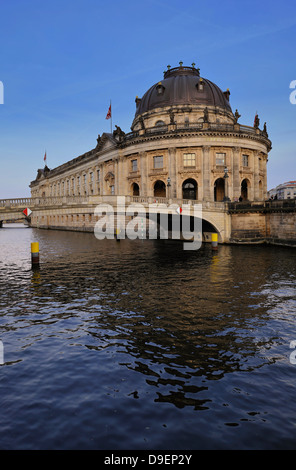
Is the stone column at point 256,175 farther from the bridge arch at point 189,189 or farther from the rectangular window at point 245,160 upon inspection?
the bridge arch at point 189,189

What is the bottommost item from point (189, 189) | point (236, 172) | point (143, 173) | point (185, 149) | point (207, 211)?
point (207, 211)

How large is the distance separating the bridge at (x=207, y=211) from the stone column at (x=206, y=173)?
7.44 m

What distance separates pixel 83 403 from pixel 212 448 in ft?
8.84

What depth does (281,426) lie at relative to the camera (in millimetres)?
6375

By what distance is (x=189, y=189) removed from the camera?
52844 millimetres

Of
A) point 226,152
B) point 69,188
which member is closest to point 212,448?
point 226,152

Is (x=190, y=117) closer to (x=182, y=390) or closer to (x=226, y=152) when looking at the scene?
(x=226, y=152)

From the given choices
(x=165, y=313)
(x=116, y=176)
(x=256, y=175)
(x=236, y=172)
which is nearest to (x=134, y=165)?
(x=116, y=176)

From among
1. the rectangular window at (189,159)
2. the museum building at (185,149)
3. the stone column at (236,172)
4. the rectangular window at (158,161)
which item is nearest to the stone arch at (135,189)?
the museum building at (185,149)

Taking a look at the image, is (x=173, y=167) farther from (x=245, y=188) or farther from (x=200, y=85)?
(x=200, y=85)

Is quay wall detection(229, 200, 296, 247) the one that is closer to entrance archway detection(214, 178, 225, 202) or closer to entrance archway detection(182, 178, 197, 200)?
entrance archway detection(214, 178, 225, 202)

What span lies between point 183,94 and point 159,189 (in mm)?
15785

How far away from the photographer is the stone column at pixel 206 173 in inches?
1852
